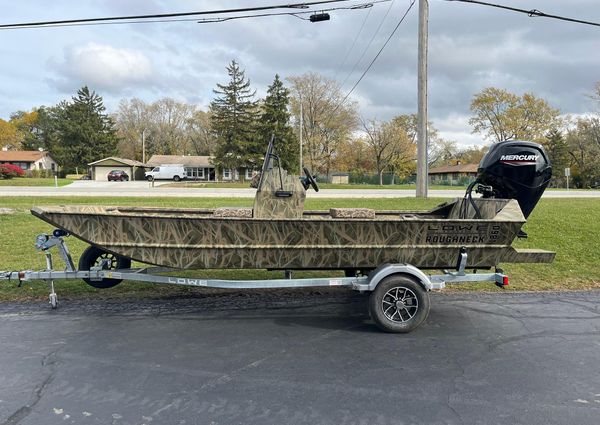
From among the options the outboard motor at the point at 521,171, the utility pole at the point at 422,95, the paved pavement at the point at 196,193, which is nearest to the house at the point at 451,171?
the paved pavement at the point at 196,193

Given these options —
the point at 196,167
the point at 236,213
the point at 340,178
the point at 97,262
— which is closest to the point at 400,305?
the point at 236,213

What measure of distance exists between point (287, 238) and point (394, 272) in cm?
118

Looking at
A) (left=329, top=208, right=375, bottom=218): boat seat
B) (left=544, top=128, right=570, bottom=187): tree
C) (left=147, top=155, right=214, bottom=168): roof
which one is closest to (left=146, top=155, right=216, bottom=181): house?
(left=147, top=155, right=214, bottom=168): roof

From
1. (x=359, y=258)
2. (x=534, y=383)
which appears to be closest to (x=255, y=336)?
(x=359, y=258)

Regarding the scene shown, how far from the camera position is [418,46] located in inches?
622

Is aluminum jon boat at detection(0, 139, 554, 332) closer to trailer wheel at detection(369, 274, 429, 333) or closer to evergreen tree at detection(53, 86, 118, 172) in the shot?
trailer wheel at detection(369, 274, 429, 333)

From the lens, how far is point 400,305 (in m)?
4.74

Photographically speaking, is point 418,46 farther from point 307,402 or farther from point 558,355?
point 307,402

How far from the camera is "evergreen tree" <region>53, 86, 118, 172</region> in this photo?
200 ft

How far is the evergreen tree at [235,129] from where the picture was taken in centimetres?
5094

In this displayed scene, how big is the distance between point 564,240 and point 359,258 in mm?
6671

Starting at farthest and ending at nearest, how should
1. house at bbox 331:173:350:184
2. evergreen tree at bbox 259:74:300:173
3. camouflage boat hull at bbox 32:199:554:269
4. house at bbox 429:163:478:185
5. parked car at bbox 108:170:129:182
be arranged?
1. house at bbox 429:163:478:185
2. house at bbox 331:173:350:184
3. parked car at bbox 108:170:129:182
4. evergreen tree at bbox 259:74:300:173
5. camouflage boat hull at bbox 32:199:554:269

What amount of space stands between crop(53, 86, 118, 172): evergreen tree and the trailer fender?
64.4m

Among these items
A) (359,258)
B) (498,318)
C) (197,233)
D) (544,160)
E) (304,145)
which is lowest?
(498,318)
